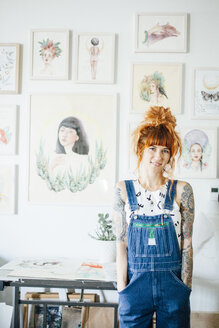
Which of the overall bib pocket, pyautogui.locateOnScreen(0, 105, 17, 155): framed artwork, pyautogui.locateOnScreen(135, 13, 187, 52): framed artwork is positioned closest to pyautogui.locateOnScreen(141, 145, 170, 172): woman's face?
the overall bib pocket


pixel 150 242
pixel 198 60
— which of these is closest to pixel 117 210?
pixel 150 242

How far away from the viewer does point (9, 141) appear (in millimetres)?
2221

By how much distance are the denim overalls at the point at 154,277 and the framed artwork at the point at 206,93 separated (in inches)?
36.5

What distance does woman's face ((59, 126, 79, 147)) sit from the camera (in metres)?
2.20

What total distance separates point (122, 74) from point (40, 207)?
1.08 m

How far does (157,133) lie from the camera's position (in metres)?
1.50

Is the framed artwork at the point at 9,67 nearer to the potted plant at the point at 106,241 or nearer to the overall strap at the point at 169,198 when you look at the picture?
the potted plant at the point at 106,241

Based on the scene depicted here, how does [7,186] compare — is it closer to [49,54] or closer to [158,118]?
[49,54]

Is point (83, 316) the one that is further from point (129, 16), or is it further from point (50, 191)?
point (129, 16)

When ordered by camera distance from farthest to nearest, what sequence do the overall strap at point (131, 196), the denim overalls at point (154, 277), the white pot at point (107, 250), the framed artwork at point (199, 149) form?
the framed artwork at point (199, 149) < the white pot at point (107, 250) < the overall strap at point (131, 196) < the denim overalls at point (154, 277)

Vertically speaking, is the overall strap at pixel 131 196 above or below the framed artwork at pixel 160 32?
below

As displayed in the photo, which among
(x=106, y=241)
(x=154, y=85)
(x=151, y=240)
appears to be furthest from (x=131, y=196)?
(x=154, y=85)

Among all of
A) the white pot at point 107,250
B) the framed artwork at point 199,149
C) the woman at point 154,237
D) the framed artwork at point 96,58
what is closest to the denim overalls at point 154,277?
the woman at point 154,237

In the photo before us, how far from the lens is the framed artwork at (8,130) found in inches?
87.2
